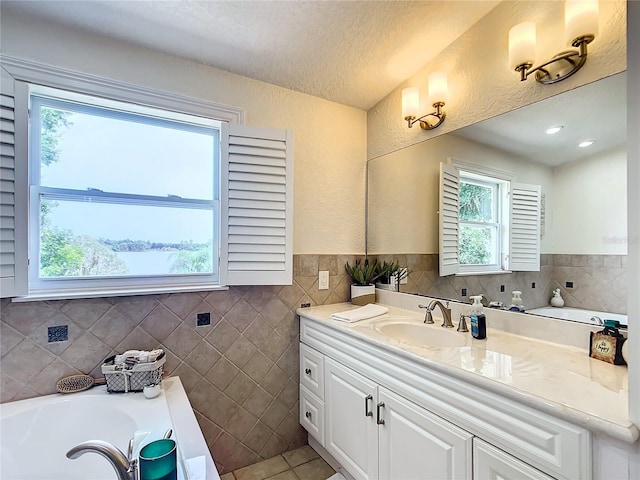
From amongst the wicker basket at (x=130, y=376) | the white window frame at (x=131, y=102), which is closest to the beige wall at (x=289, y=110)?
the white window frame at (x=131, y=102)

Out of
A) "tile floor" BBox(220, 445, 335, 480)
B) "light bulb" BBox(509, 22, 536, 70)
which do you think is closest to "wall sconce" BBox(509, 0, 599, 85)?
"light bulb" BBox(509, 22, 536, 70)

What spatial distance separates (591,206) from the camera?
50.1 inches

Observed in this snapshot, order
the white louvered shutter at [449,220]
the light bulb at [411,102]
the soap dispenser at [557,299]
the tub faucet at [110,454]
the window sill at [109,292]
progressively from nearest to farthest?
1. the tub faucet at [110,454]
2. the soap dispenser at [557,299]
3. the window sill at [109,292]
4. the white louvered shutter at [449,220]
5. the light bulb at [411,102]

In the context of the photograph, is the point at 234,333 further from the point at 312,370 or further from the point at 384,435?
the point at 384,435

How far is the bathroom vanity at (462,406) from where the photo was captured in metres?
0.82

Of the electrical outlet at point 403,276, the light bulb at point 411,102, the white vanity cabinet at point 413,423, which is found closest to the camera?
the white vanity cabinet at point 413,423

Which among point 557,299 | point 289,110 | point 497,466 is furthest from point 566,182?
point 289,110

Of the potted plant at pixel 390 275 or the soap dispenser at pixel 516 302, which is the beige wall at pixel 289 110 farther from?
the soap dispenser at pixel 516 302

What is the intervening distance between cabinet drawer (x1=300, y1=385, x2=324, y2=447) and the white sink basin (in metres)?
0.63

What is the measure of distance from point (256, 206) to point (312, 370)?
1109mm

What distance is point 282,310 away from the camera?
6.94 feet

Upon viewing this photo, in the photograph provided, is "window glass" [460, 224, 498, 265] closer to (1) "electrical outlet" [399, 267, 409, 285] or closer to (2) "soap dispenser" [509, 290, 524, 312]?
(2) "soap dispenser" [509, 290, 524, 312]

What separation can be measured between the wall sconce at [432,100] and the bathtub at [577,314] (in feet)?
3.89

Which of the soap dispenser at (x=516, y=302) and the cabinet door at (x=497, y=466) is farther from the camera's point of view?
the soap dispenser at (x=516, y=302)
